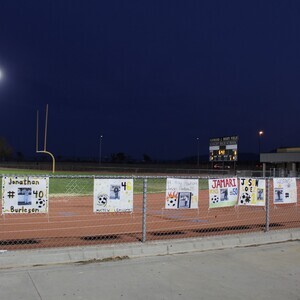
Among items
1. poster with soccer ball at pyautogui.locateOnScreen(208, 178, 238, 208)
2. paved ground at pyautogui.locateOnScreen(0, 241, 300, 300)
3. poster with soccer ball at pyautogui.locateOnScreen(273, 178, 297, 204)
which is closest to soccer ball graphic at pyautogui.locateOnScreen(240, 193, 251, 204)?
poster with soccer ball at pyautogui.locateOnScreen(208, 178, 238, 208)

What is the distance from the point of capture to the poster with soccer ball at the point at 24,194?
8125 mm

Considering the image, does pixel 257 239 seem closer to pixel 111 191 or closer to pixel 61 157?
pixel 111 191

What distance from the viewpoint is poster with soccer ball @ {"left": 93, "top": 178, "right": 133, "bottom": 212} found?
29.0 feet

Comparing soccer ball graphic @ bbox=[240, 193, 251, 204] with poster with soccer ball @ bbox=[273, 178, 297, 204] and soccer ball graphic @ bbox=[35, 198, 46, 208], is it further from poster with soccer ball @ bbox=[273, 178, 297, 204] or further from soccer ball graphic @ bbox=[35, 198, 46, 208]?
soccer ball graphic @ bbox=[35, 198, 46, 208]

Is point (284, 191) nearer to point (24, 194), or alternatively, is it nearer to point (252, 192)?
point (252, 192)

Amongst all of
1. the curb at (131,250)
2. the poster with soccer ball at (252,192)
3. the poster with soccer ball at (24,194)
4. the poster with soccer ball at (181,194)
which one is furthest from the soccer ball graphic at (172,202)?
the poster with soccer ball at (24,194)

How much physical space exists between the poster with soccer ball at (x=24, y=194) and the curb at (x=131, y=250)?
85 centimetres

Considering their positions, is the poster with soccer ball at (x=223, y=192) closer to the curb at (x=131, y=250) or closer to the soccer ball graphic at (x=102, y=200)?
the curb at (x=131, y=250)

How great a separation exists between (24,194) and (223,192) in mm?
4711

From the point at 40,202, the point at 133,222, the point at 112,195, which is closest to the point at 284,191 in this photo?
the point at 133,222

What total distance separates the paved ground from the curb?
7.7 inches

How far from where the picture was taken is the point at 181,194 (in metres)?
9.62

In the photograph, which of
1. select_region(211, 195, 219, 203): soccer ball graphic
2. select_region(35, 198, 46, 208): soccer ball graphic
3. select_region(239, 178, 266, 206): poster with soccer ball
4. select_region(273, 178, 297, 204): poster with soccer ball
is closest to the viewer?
select_region(35, 198, 46, 208): soccer ball graphic

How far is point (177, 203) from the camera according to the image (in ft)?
31.4
